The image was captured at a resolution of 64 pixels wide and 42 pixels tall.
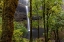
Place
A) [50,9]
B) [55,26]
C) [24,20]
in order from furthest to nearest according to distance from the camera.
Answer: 1. [24,20]
2. [55,26]
3. [50,9]

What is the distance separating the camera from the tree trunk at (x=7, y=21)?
319cm

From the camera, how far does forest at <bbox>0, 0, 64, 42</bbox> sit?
127 inches

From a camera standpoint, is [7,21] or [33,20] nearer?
[7,21]

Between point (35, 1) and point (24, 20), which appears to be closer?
point (35, 1)

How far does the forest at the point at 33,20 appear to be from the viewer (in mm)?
3227

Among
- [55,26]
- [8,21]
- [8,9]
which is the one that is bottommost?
[55,26]

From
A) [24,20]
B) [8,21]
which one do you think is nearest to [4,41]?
[8,21]

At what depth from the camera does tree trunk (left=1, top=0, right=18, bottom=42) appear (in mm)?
3186

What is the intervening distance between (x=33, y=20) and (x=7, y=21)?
61.9 feet

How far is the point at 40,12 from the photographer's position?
1669 centimetres

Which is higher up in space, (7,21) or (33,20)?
(7,21)

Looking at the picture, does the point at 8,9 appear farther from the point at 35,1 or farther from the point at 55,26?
the point at 55,26

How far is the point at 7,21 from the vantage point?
10.4ft

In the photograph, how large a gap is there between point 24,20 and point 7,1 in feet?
82.7
